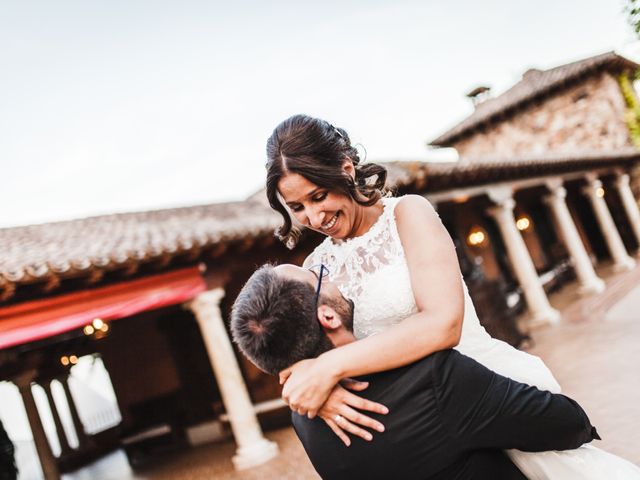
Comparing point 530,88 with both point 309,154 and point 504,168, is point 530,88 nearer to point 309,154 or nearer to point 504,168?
point 504,168

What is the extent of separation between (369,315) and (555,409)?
0.71 meters

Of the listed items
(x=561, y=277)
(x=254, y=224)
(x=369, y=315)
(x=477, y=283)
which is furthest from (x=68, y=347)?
(x=561, y=277)

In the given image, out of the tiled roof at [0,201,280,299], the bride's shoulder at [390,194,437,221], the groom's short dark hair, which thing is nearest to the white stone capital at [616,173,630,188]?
the tiled roof at [0,201,280,299]

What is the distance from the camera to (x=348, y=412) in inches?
47.3

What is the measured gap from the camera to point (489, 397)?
121cm

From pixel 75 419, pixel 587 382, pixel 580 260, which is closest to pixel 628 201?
pixel 580 260

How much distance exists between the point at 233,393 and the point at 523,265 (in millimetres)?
7333

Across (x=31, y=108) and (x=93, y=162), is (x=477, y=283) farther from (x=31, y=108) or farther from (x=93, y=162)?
(x=93, y=162)

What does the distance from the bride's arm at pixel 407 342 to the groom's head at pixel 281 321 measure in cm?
5

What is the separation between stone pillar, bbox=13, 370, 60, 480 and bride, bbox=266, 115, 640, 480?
319 inches

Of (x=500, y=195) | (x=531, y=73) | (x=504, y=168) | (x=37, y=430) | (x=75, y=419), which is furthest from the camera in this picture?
(x=531, y=73)

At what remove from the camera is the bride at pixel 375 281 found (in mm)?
1249

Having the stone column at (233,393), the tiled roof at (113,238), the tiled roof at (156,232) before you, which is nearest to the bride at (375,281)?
the tiled roof at (156,232)

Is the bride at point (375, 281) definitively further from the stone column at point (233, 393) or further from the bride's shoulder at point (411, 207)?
the stone column at point (233, 393)
